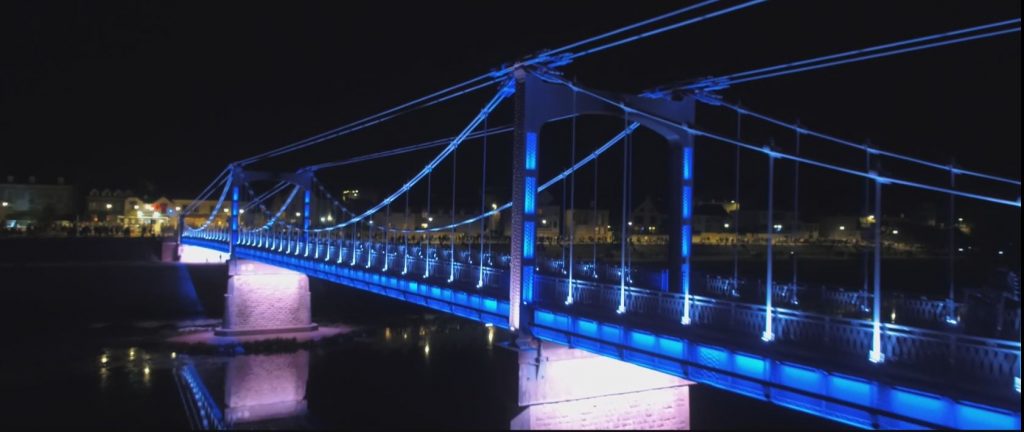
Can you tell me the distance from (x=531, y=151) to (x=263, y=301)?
2812cm

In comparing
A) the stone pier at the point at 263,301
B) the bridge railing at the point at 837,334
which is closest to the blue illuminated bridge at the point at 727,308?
the bridge railing at the point at 837,334

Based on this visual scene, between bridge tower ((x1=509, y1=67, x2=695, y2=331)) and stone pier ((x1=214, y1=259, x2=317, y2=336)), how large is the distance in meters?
26.5

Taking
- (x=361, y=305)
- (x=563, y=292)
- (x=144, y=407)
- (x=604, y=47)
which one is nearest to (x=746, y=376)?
(x=563, y=292)

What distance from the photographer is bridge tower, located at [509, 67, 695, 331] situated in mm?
14891

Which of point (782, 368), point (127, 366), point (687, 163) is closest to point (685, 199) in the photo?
point (687, 163)

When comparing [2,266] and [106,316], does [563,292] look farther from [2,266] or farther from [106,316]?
[2,266]

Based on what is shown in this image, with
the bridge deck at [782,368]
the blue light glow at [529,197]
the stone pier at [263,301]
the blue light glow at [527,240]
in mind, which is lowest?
the stone pier at [263,301]

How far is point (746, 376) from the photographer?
10.3 meters

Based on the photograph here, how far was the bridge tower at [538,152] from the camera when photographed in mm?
14891

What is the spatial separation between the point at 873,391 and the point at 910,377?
408mm

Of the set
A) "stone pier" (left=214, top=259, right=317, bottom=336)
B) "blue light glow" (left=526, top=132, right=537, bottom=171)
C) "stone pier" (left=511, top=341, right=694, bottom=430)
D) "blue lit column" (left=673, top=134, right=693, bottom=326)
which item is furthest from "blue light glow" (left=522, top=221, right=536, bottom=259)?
"stone pier" (left=214, top=259, right=317, bottom=336)

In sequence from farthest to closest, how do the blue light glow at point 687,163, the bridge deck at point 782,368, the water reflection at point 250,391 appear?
the water reflection at point 250,391 < the blue light glow at point 687,163 < the bridge deck at point 782,368

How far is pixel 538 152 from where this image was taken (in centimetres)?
1538

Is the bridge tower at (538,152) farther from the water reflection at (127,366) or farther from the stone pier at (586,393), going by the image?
the water reflection at (127,366)
